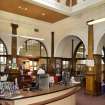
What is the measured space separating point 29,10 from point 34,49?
12.3 ft

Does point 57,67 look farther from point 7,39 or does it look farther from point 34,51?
point 7,39

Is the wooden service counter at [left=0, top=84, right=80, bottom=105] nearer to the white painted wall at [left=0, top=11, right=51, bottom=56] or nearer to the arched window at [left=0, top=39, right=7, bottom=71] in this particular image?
the arched window at [left=0, top=39, right=7, bottom=71]

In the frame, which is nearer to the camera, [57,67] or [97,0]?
[97,0]

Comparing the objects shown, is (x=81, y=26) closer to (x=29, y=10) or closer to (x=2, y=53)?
(x=29, y=10)

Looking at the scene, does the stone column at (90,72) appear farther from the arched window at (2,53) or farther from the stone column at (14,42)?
the arched window at (2,53)

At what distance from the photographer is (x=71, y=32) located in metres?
11.9

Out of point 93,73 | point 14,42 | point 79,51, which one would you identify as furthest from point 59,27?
point 93,73

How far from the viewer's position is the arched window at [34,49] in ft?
43.0

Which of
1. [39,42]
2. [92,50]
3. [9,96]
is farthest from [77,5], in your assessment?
[9,96]

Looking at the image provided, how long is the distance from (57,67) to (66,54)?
52.3 inches

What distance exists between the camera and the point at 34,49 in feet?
44.7

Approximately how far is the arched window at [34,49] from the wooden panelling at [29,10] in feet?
6.65

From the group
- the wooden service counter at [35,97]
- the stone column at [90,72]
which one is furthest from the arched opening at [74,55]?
the wooden service counter at [35,97]

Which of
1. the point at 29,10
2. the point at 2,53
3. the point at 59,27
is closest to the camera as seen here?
the point at 29,10
